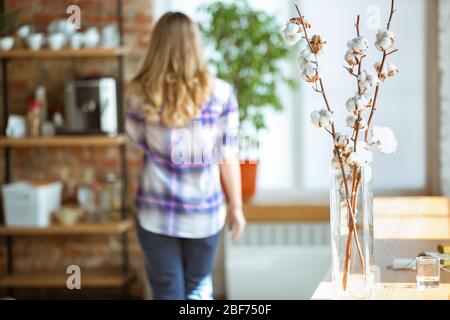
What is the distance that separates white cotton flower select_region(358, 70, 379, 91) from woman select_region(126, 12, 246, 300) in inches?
44.3

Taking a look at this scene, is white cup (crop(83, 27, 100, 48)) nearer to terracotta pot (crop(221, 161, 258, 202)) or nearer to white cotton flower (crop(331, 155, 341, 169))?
terracotta pot (crop(221, 161, 258, 202))

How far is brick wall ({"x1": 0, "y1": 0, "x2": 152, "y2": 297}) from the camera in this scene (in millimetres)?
4629

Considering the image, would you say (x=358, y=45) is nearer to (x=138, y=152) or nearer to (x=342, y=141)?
(x=342, y=141)

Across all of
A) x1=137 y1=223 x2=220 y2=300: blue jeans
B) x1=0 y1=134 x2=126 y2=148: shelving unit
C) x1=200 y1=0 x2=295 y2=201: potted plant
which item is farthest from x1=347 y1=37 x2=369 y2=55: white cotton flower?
x1=0 y1=134 x2=126 y2=148: shelving unit

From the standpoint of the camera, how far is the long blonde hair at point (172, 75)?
2.67 meters

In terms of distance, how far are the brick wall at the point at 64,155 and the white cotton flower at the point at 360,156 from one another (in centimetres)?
314

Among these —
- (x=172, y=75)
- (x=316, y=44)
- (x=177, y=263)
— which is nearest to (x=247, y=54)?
(x=172, y=75)

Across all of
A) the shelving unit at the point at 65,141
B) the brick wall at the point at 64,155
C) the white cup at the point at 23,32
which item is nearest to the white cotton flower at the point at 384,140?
the shelving unit at the point at 65,141

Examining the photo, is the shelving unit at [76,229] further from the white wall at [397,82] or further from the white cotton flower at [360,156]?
the white cotton flower at [360,156]

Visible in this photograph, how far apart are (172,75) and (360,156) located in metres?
1.22

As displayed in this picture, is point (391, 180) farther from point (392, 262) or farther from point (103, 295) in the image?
point (392, 262)

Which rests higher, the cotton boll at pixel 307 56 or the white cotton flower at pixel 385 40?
the white cotton flower at pixel 385 40

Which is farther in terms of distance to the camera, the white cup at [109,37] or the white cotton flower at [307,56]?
the white cup at [109,37]
